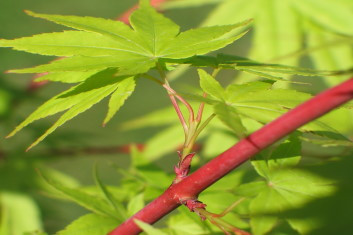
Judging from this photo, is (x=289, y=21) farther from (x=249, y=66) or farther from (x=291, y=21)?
(x=249, y=66)

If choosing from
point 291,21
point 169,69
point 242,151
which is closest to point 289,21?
point 291,21

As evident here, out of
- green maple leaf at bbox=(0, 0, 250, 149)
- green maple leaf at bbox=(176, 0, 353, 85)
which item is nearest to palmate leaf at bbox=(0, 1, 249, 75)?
green maple leaf at bbox=(0, 0, 250, 149)

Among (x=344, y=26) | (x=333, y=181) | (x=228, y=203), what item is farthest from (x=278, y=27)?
(x=333, y=181)

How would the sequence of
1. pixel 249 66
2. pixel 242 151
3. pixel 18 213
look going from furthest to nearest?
pixel 18 213, pixel 249 66, pixel 242 151

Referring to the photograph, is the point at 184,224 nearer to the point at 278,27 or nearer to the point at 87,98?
the point at 87,98

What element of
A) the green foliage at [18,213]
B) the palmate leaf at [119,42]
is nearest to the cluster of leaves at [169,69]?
the palmate leaf at [119,42]

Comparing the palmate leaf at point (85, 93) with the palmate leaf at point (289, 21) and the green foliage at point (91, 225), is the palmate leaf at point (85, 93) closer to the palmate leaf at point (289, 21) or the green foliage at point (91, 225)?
the green foliage at point (91, 225)

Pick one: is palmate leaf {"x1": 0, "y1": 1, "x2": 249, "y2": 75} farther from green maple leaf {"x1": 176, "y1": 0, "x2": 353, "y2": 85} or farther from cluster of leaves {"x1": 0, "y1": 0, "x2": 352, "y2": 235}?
green maple leaf {"x1": 176, "y1": 0, "x2": 353, "y2": 85}
